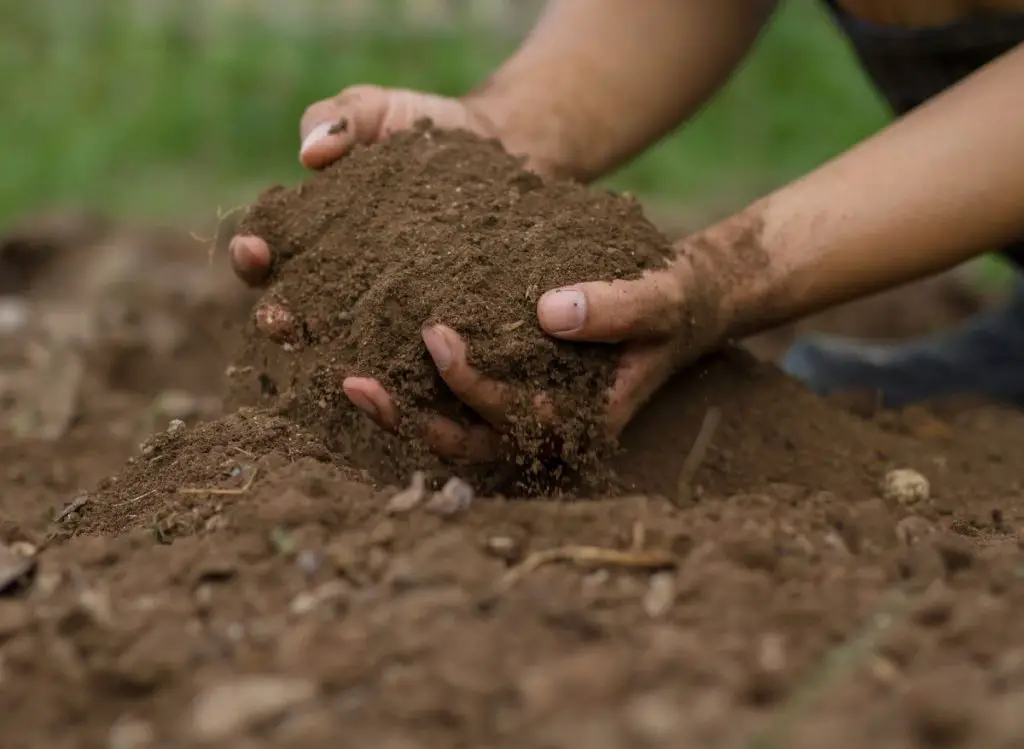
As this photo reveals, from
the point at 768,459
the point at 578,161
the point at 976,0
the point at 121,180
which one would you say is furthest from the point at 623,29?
the point at 121,180

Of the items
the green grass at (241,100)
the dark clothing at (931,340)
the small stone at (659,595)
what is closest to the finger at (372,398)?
the small stone at (659,595)

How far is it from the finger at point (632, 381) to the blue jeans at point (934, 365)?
1.19 meters

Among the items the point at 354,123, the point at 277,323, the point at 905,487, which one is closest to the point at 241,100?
the point at 354,123

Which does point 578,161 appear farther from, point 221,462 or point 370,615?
point 370,615

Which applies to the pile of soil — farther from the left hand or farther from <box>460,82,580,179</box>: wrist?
<box>460,82,580,179</box>: wrist

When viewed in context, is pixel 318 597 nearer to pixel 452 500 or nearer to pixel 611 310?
pixel 452 500

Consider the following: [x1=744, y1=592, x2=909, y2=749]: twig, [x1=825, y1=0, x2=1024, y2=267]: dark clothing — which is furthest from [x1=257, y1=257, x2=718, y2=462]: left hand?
[x1=825, y1=0, x2=1024, y2=267]: dark clothing

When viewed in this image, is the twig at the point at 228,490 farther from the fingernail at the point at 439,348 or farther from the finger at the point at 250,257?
the finger at the point at 250,257

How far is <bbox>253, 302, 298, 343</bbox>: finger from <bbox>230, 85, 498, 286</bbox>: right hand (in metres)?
0.12

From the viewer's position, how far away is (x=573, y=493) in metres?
1.79

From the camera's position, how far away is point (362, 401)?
67.8 inches

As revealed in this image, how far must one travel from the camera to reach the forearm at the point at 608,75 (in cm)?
247

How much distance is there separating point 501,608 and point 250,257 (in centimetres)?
Answer: 109

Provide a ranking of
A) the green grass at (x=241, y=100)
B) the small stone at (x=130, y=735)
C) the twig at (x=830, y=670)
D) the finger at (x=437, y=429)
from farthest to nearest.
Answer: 1. the green grass at (x=241, y=100)
2. the finger at (x=437, y=429)
3. the small stone at (x=130, y=735)
4. the twig at (x=830, y=670)
